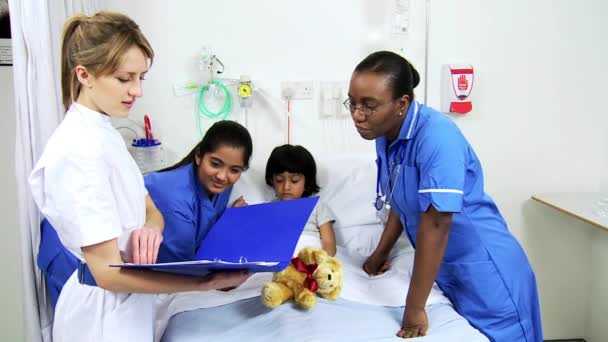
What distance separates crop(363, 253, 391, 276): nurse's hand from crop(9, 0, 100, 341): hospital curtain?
115 cm

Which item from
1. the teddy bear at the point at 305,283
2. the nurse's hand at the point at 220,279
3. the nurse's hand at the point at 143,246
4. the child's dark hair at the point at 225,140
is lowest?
the teddy bear at the point at 305,283

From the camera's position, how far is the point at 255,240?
1.25 metres

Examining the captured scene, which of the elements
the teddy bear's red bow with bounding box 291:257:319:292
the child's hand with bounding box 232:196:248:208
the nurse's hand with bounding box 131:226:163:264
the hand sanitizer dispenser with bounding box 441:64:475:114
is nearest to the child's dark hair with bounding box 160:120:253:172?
the child's hand with bounding box 232:196:248:208

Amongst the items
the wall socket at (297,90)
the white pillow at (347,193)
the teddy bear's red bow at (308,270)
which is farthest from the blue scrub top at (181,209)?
the wall socket at (297,90)

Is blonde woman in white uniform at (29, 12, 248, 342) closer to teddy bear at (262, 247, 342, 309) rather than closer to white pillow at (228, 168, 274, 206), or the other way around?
teddy bear at (262, 247, 342, 309)

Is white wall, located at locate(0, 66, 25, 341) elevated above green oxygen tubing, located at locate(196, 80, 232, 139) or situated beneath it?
situated beneath

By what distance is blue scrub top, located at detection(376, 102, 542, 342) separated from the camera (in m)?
1.30

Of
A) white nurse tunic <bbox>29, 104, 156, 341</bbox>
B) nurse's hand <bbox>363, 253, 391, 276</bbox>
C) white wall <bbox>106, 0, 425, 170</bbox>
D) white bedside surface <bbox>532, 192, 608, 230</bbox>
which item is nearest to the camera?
white nurse tunic <bbox>29, 104, 156, 341</bbox>

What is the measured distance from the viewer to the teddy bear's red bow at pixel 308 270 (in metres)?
1.45

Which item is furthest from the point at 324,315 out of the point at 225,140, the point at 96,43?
the point at 96,43

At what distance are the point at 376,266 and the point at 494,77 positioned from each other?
1.25m

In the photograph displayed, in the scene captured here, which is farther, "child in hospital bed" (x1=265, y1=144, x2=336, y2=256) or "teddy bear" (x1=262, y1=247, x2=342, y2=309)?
"child in hospital bed" (x1=265, y1=144, x2=336, y2=256)

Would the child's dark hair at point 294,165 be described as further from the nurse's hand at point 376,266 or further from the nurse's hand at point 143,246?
the nurse's hand at point 143,246

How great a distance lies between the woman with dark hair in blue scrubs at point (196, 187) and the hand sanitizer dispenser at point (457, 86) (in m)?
1.13
